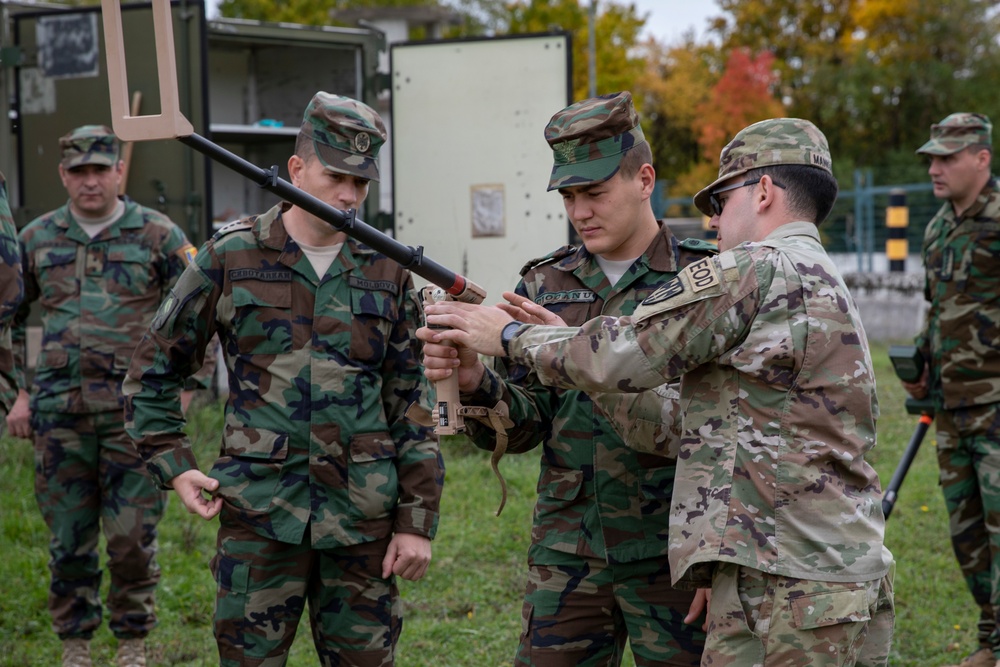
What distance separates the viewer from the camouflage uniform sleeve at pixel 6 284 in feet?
12.0

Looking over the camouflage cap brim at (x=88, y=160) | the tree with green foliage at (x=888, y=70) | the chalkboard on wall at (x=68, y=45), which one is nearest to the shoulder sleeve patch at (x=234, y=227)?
the camouflage cap brim at (x=88, y=160)

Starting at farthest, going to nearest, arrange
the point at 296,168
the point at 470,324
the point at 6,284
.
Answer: the point at 6,284
the point at 296,168
the point at 470,324

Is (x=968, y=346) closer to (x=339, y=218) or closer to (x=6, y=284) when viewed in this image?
(x=339, y=218)

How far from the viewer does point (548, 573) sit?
10.6 ft

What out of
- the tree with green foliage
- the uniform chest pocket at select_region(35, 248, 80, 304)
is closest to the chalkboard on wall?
the uniform chest pocket at select_region(35, 248, 80, 304)

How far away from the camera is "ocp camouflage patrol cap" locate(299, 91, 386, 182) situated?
3.44 metres

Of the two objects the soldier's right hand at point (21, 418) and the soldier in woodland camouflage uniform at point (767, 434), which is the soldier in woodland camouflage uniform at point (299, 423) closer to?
the soldier in woodland camouflage uniform at point (767, 434)

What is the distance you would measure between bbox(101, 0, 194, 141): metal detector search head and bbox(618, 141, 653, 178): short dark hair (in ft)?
3.92

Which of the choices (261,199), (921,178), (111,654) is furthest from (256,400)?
(921,178)

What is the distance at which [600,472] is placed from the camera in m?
3.18

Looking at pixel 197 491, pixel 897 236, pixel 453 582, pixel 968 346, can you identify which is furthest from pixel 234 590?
pixel 897 236

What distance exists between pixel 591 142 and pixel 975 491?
11.1 ft

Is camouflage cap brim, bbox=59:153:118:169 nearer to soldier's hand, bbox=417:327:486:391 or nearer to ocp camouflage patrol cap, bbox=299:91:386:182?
ocp camouflage patrol cap, bbox=299:91:386:182

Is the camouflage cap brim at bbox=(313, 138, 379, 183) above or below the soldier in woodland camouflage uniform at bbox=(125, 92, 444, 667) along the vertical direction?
above
